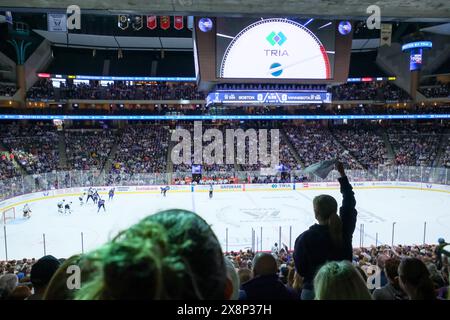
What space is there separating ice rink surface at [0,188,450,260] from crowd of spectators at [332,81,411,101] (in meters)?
18.0

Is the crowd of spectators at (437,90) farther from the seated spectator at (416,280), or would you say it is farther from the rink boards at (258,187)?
the seated spectator at (416,280)

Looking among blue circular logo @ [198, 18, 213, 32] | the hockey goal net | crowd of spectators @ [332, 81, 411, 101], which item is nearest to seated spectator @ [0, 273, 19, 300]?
blue circular logo @ [198, 18, 213, 32]

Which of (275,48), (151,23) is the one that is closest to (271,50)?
(275,48)

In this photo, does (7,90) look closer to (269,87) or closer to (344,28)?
(269,87)

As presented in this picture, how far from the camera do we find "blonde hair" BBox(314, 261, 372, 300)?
173 cm

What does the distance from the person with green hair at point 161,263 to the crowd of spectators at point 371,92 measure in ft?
144

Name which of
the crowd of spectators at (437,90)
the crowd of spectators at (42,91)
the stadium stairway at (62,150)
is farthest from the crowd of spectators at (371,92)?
the crowd of spectators at (42,91)

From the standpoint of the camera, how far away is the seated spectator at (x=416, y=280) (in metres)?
2.31

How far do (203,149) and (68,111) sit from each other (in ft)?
46.0

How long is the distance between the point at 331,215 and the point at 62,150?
34.4m

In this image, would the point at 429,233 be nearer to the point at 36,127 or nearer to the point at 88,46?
the point at 36,127

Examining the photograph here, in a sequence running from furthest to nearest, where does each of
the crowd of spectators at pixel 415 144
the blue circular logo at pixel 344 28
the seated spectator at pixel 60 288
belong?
the crowd of spectators at pixel 415 144 → the blue circular logo at pixel 344 28 → the seated spectator at pixel 60 288

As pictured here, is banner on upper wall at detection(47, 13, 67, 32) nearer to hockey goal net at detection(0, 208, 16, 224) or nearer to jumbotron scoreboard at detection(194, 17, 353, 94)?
jumbotron scoreboard at detection(194, 17, 353, 94)
